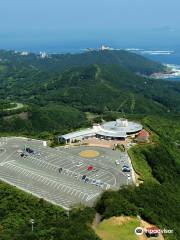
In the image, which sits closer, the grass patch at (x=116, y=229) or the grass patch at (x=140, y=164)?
the grass patch at (x=116, y=229)

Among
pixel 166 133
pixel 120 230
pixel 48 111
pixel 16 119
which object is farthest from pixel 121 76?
pixel 120 230

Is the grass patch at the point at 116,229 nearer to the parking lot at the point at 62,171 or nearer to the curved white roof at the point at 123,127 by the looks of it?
the parking lot at the point at 62,171

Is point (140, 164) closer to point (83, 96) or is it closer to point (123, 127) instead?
point (123, 127)

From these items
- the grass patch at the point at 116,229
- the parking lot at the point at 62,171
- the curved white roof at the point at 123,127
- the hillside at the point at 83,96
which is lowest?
the hillside at the point at 83,96

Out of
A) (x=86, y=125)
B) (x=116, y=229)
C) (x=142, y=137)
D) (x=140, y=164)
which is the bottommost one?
(x=86, y=125)

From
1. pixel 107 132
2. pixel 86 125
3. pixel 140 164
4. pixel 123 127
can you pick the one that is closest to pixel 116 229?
pixel 140 164

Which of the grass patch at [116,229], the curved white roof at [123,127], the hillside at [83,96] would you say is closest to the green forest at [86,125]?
the hillside at [83,96]
